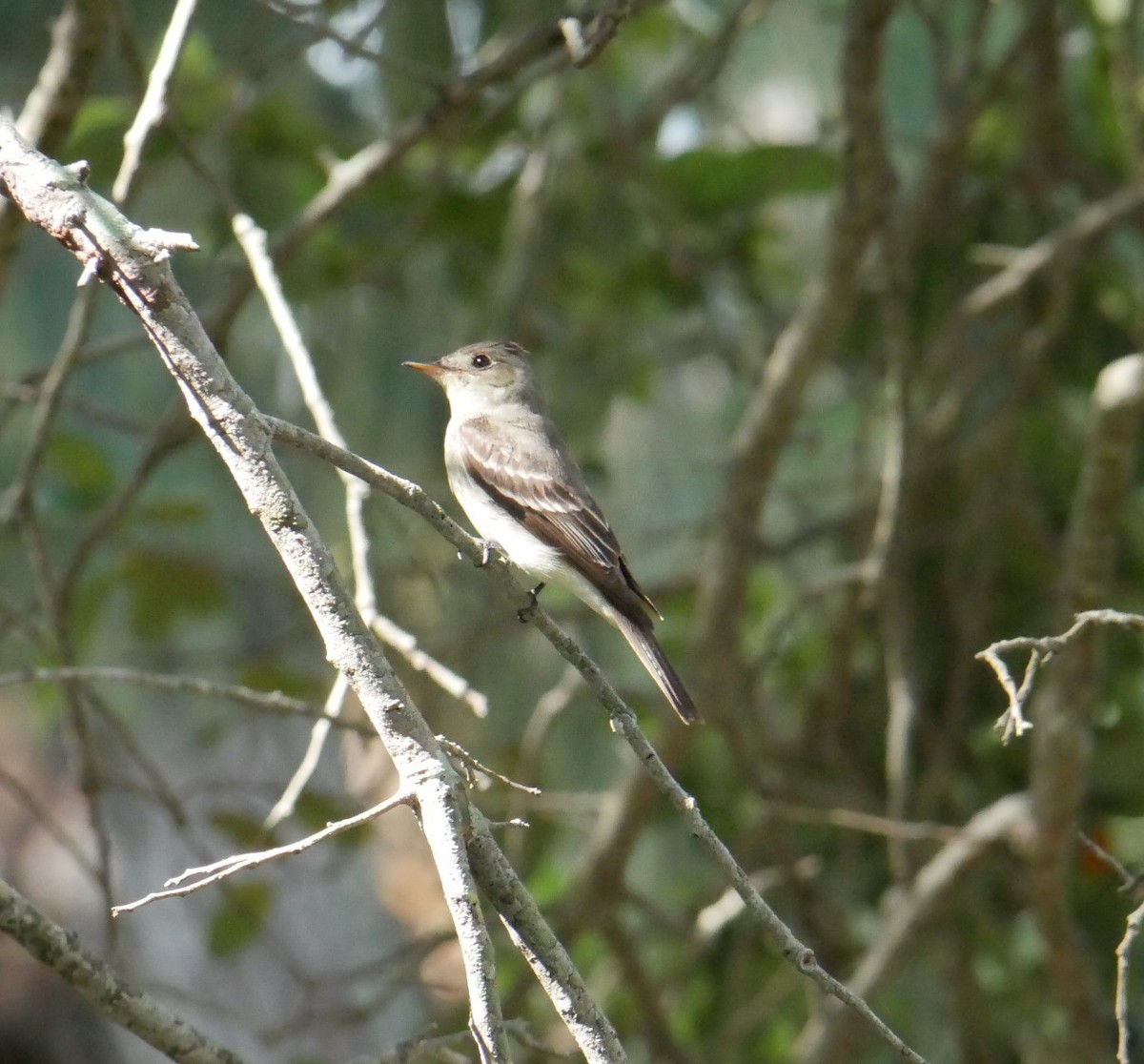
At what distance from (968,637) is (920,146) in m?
1.85

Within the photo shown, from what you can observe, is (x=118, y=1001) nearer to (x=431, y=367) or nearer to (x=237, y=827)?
(x=237, y=827)

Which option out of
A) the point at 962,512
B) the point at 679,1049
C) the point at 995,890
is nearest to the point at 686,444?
the point at 962,512

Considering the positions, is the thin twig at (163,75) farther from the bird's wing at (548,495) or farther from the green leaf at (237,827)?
the green leaf at (237,827)

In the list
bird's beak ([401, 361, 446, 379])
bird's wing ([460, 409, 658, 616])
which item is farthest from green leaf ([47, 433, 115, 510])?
bird's wing ([460, 409, 658, 616])

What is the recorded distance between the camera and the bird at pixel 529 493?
15.3 feet

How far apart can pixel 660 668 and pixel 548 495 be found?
1.11 m

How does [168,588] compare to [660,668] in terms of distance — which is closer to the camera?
[660,668]

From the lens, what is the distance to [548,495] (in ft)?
17.1

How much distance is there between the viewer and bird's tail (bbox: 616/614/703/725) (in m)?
4.12

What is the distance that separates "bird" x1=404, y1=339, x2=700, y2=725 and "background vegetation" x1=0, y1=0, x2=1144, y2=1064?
226mm

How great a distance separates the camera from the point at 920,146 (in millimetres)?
6035

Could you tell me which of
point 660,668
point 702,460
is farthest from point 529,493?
point 660,668

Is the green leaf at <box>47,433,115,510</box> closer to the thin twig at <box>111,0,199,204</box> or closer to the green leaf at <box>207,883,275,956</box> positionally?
the green leaf at <box>207,883,275,956</box>

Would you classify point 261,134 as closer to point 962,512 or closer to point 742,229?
point 742,229
